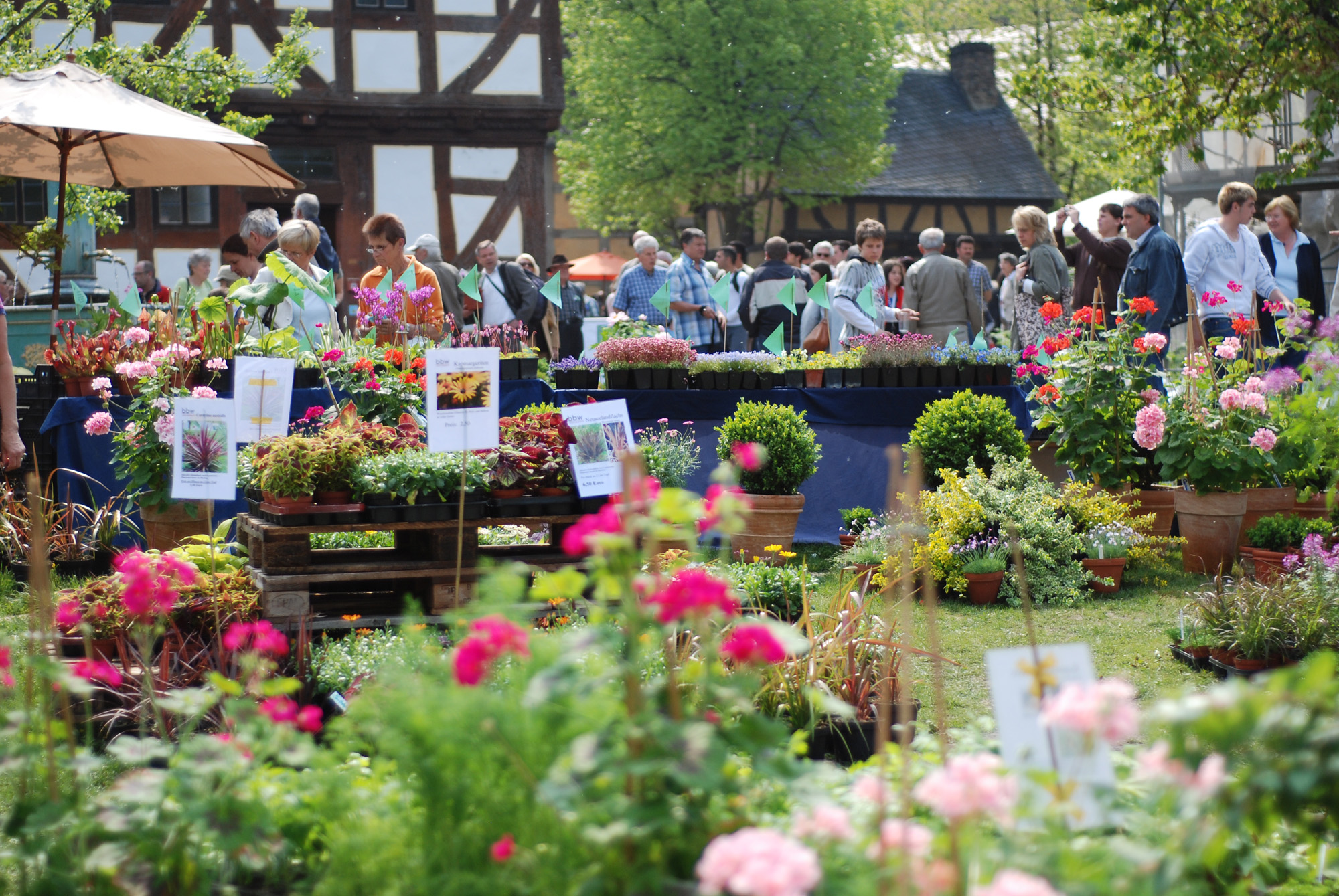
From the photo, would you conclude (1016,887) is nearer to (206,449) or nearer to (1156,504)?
(206,449)

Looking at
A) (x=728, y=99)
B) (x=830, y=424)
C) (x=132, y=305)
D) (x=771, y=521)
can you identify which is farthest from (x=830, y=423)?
(x=728, y=99)

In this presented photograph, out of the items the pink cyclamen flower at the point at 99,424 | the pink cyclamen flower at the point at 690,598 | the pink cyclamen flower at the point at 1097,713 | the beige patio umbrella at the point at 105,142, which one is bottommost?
the pink cyclamen flower at the point at 1097,713

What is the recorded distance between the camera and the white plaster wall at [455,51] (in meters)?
15.4

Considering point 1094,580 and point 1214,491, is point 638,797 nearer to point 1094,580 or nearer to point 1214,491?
point 1094,580

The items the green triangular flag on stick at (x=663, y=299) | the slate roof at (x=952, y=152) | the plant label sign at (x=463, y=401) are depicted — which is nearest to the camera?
the plant label sign at (x=463, y=401)

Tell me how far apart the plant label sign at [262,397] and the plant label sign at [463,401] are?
3.90ft

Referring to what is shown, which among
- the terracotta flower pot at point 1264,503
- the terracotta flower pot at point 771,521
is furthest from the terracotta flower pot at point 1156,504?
the terracotta flower pot at point 771,521

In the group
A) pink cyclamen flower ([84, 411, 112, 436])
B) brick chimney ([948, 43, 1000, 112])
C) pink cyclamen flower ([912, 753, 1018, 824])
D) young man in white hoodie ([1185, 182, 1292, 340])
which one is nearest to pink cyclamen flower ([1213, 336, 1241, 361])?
young man in white hoodie ([1185, 182, 1292, 340])

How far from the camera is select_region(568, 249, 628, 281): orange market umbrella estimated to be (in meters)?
22.4

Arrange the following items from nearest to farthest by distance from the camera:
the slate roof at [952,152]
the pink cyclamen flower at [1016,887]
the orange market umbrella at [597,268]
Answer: the pink cyclamen flower at [1016,887]
the orange market umbrella at [597,268]
the slate roof at [952,152]

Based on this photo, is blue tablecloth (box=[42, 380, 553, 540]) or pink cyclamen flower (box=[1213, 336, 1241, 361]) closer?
pink cyclamen flower (box=[1213, 336, 1241, 361])

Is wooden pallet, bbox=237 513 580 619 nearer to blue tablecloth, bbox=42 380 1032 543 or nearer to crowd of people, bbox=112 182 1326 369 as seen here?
crowd of people, bbox=112 182 1326 369

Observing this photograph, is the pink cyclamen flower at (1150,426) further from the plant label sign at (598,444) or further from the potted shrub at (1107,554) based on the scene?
the plant label sign at (598,444)

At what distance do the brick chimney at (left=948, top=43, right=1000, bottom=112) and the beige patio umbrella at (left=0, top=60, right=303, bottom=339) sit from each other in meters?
28.9
